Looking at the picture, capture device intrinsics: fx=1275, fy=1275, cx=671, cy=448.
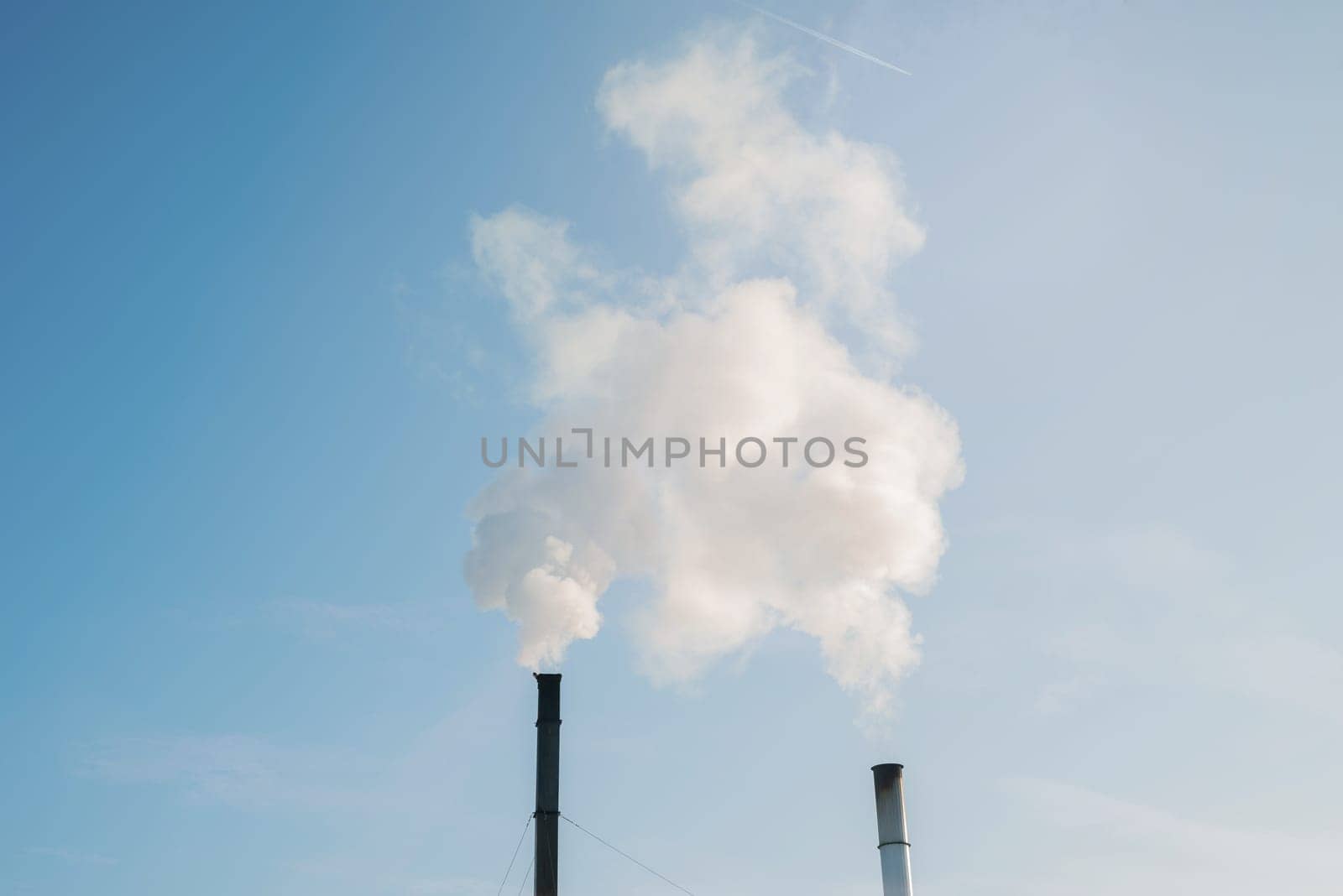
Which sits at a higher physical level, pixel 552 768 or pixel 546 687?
Result: pixel 546 687

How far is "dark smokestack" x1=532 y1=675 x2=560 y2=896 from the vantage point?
21969 millimetres

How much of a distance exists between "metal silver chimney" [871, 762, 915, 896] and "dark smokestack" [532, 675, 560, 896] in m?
5.91

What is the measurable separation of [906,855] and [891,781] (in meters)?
1.37

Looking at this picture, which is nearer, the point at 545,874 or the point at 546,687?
the point at 545,874

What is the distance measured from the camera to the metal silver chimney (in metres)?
22.6

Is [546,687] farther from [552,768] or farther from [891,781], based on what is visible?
[891,781]

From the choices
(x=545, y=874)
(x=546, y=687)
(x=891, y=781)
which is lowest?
(x=545, y=874)

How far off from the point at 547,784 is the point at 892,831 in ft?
20.7

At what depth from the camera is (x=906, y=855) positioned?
22891 mm

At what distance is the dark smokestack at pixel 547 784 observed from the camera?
21969 mm

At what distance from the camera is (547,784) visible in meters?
22.8

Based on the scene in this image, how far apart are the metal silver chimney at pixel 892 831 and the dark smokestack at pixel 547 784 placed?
233 inches

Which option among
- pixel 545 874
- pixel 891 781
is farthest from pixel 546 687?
pixel 891 781

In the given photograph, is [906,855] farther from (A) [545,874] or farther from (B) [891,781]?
(A) [545,874]
